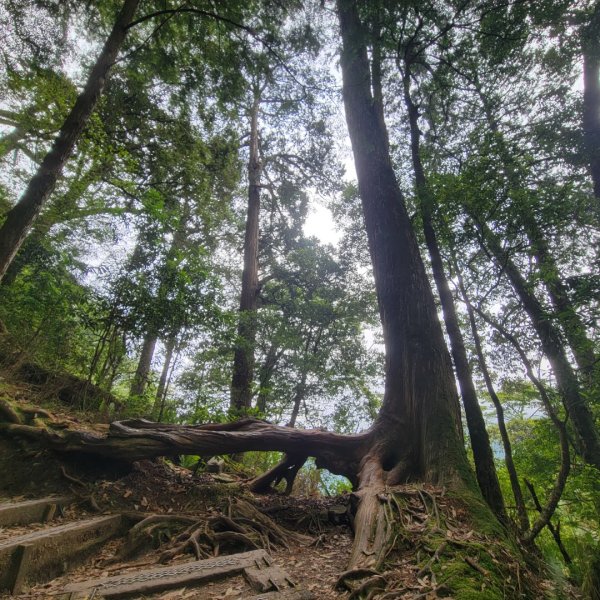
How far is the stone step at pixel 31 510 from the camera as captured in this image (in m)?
2.76

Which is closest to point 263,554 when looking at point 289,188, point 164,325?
point 164,325

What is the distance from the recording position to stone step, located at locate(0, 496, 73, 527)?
2757mm

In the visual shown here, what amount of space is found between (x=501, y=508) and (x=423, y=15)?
7074mm

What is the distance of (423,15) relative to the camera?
17.6ft

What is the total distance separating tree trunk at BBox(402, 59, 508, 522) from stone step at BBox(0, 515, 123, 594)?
3836 mm

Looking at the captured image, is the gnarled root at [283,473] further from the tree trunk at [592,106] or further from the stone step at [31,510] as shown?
the tree trunk at [592,106]

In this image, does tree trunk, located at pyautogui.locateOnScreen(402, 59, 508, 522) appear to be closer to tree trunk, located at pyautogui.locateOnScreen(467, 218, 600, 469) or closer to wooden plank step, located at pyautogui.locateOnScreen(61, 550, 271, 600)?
tree trunk, located at pyautogui.locateOnScreen(467, 218, 600, 469)

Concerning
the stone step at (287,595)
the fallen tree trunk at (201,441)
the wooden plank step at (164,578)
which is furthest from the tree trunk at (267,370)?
the stone step at (287,595)

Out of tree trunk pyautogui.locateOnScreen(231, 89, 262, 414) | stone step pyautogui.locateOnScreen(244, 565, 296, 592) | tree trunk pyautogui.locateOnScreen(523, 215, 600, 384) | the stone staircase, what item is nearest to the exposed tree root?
the stone staircase

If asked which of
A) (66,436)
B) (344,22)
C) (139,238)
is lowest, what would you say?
(66,436)

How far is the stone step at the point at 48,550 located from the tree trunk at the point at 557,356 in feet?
16.8

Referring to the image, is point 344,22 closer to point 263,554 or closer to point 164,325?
point 164,325

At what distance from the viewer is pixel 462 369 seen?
4309mm

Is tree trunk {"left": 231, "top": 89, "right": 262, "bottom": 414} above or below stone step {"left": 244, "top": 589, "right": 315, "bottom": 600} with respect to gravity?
above
